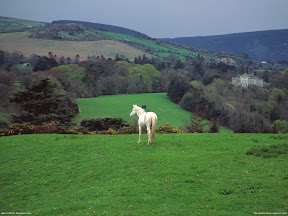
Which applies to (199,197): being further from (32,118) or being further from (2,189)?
(32,118)

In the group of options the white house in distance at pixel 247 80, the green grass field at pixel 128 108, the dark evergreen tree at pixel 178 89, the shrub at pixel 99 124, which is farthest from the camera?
the white house in distance at pixel 247 80

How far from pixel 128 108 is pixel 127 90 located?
104 feet

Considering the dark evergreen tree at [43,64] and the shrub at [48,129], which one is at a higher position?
the dark evergreen tree at [43,64]

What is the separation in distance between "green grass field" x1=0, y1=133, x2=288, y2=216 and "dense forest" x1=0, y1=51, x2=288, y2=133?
19.2m

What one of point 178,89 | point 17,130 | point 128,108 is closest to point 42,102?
point 17,130

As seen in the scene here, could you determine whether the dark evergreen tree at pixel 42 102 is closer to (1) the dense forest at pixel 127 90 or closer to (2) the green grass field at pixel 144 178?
(1) the dense forest at pixel 127 90

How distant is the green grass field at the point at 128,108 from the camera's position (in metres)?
78.6

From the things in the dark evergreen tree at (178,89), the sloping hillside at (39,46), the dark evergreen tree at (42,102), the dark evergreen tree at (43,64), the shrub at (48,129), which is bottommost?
the dark evergreen tree at (178,89)

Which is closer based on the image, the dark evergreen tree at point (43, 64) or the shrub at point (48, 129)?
the shrub at point (48, 129)

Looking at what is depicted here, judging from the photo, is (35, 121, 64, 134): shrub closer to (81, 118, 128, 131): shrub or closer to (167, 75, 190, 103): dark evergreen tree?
(81, 118, 128, 131): shrub

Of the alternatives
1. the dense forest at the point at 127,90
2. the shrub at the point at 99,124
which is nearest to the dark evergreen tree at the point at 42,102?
the dense forest at the point at 127,90

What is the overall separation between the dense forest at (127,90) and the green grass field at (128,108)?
431 centimetres

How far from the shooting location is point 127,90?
393 ft

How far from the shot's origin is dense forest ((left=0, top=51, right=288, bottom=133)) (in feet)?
132
